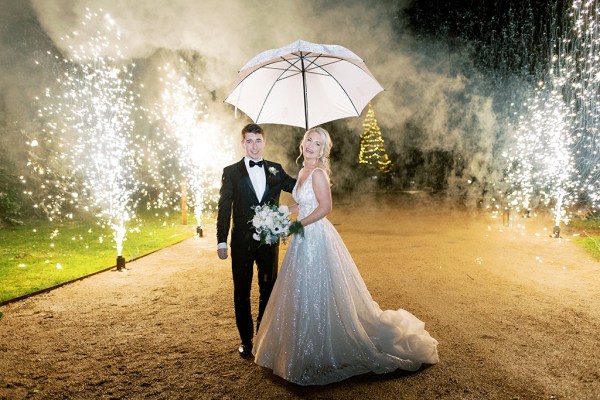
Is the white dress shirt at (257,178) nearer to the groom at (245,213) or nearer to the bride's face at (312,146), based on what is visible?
the groom at (245,213)

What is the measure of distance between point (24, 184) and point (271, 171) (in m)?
14.8

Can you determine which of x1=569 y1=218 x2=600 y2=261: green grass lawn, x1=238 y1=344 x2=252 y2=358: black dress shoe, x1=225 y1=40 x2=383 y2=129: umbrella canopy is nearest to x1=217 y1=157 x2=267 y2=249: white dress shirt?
x1=225 y1=40 x2=383 y2=129: umbrella canopy

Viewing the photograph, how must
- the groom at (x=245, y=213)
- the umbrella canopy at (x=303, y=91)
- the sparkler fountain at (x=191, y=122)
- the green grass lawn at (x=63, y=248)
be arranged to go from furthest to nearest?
1. the sparkler fountain at (x=191, y=122)
2. the green grass lawn at (x=63, y=248)
3. the umbrella canopy at (x=303, y=91)
4. the groom at (x=245, y=213)

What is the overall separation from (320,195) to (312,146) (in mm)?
492

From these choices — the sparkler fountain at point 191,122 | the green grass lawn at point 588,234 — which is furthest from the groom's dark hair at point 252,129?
the green grass lawn at point 588,234

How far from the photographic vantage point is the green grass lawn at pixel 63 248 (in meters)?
6.85

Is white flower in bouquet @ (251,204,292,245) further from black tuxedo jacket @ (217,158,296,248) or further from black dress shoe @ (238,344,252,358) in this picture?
black dress shoe @ (238,344,252,358)

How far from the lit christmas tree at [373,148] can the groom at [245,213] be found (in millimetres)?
33836

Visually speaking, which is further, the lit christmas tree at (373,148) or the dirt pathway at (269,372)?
the lit christmas tree at (373,148)

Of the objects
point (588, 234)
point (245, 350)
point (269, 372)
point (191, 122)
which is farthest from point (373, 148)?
point (269, 372)

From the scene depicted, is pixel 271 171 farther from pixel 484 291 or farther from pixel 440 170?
pixel 440 170

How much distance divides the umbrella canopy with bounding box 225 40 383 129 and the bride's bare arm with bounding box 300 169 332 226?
3.72 ft

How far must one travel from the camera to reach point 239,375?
3473 millimetres

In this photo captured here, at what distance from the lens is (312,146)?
364cm
